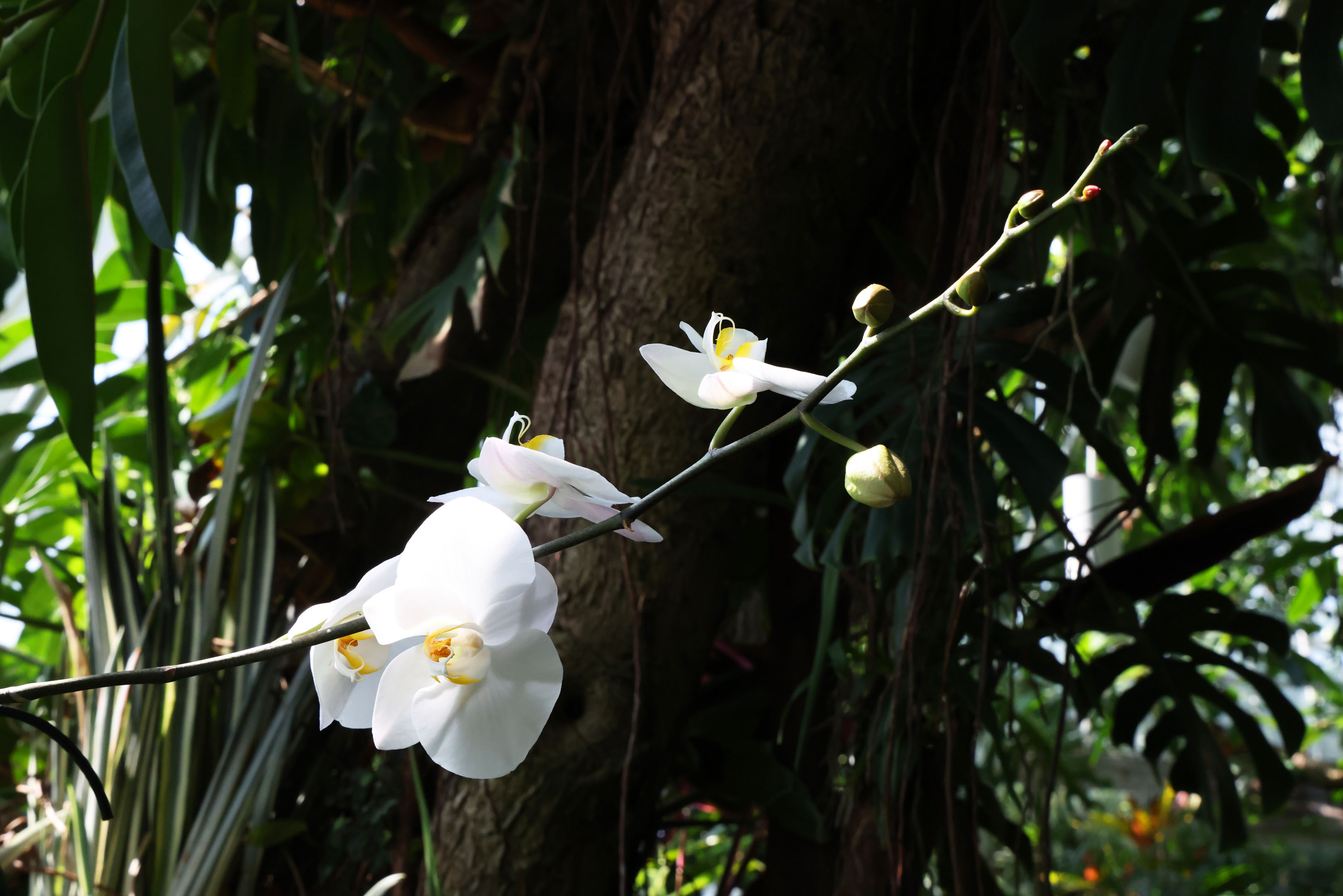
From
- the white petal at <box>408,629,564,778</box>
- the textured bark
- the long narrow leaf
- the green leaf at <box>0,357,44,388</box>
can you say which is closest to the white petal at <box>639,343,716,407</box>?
the white petal at <box>408,629,564,778</box>

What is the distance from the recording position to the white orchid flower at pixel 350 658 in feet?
0.87

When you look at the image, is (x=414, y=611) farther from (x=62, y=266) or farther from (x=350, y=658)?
(x=62, y=266)

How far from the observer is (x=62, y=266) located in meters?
0.52

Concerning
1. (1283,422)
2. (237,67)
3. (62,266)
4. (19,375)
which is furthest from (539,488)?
(19,375)

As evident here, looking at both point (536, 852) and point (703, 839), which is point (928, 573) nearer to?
point (536, 852)

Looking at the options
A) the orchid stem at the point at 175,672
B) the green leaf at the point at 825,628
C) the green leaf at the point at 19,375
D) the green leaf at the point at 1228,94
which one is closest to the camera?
the orchid stem at the point at 175,672

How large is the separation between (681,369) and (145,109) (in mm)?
426

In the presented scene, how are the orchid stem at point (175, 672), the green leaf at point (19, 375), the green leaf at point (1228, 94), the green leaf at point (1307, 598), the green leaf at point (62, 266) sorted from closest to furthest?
the orchid stem at point (175, 672) → the green leaf at point (62, 266) → the green leaf at point (1228, 94) → the green leaf at point (19, 375) → the green leaf at point (1307, 598)

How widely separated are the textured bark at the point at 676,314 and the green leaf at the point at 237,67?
40 centimetres

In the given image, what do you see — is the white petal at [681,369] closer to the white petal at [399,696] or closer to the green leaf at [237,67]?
the white petal at [399,696]

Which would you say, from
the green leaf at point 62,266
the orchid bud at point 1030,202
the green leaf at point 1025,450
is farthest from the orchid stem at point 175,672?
the green leaf at point 1025,450

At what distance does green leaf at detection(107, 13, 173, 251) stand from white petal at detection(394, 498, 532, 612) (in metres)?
0.37

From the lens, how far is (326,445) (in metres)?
1.05

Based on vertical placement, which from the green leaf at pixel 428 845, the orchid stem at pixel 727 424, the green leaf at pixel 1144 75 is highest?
the green leaf at pixel 1144 75
